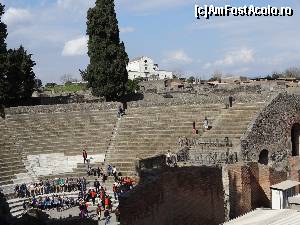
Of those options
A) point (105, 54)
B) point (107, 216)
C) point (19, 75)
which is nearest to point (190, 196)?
point (107, 216)

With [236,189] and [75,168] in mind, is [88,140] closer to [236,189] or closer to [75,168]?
[75,168]

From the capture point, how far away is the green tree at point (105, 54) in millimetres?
43219

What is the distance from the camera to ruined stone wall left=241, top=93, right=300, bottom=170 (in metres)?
25.3

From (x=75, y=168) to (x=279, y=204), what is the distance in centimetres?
1474

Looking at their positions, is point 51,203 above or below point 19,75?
below

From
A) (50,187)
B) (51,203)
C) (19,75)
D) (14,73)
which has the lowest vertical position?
(51,203)

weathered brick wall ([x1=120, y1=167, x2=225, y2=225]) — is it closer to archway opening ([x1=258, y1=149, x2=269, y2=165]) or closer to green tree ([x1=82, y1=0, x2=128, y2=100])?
archway opening ([x1=258, y1=149, x2=269, y2=165])

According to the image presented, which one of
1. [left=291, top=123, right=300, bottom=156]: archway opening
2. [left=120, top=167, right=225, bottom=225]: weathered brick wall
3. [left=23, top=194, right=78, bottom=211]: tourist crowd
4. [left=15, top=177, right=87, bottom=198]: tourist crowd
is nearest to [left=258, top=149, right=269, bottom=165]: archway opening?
[left=291, top=123, right=300, bottom=156]: archway opening

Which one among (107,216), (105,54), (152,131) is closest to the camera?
→ (107,216)

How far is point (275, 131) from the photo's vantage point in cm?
2695

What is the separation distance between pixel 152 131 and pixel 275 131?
9.02 m

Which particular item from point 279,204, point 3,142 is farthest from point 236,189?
point 3,142

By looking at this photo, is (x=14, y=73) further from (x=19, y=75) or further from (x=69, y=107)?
(x=69, y=107)

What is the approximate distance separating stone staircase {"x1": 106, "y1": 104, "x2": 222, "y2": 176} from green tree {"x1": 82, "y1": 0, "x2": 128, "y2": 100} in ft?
25.9
